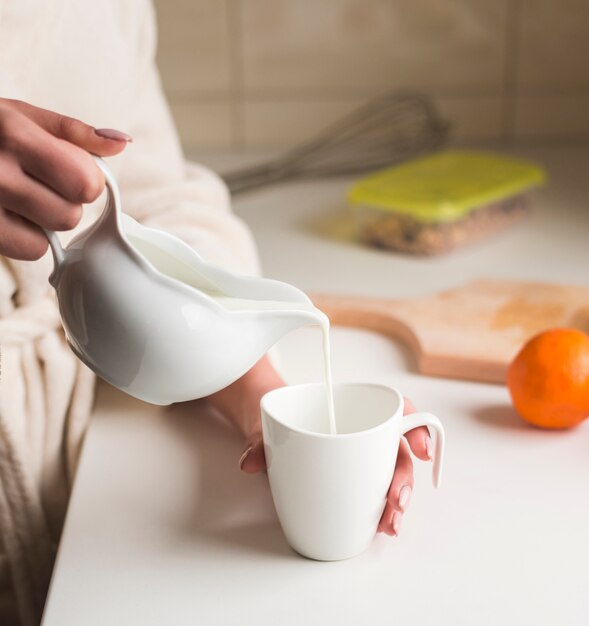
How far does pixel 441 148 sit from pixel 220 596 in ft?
3.70

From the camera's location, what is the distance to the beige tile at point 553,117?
1.55 metres

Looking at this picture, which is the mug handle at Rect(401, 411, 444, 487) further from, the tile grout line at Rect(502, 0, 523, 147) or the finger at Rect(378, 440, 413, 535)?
the tile grout line at Rect(502, 0, 523, 147)

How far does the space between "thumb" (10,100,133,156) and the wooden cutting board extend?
374 mm

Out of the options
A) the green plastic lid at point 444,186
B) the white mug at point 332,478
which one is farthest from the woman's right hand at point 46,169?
the green plastic lid at point 444,186

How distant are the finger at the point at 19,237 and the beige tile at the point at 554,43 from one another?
1180 mm

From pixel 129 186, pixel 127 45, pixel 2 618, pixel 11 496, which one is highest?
pixel 127 45

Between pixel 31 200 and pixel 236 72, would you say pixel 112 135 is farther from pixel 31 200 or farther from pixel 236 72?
pixel 236 72

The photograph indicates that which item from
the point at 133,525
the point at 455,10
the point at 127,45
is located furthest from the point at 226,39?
the point at 133,525

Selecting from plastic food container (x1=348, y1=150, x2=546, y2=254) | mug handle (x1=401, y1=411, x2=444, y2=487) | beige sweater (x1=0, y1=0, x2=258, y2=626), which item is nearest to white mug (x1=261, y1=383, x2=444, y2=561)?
mug handle (x1=401, y1=411, x2=444, y2=487)

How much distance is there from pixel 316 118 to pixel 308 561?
1.12 m

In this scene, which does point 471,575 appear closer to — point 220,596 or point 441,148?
A: point 220,596

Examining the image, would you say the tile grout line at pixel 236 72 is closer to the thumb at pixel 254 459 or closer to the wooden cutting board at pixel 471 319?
the wooden cutting board at pixel 471 319

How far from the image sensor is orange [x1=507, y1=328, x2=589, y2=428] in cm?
67

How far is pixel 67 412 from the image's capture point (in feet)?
2.43
